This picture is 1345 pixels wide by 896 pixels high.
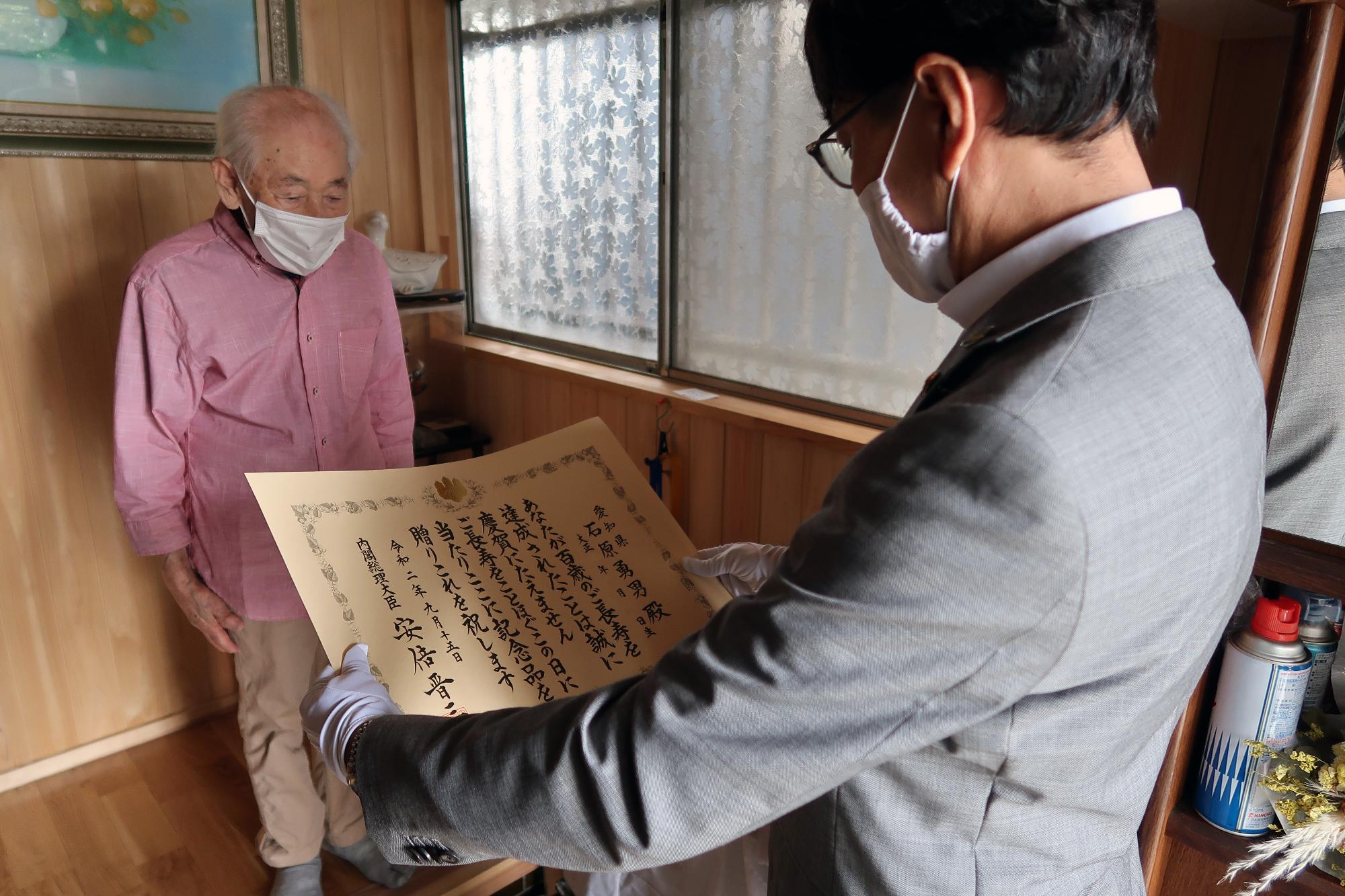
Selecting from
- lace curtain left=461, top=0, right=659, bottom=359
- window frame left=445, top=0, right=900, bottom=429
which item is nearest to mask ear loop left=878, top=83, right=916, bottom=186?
window frame left=445, top=0, right=900, bottom=429

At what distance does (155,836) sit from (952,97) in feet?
7.02

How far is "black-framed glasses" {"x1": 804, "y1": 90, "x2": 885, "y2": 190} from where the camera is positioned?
2.17ft

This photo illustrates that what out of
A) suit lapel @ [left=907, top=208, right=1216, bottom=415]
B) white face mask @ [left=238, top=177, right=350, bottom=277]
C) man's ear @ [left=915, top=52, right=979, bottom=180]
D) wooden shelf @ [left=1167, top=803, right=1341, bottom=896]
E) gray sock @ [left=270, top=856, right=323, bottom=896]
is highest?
man's ear @ [left=915, top=52, right=979, bottom=180]

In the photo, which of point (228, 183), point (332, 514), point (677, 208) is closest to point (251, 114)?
point (228, 183)

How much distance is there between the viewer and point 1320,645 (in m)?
1.01

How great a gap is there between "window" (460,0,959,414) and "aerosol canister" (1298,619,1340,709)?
0.70m

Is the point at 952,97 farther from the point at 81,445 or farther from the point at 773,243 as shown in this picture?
the point at 81,445

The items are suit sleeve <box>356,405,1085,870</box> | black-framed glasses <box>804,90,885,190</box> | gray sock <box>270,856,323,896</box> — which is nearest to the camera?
suit sleeve <box>356,405,1085,870</box>

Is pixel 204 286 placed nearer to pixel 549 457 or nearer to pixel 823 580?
pixel 549 457

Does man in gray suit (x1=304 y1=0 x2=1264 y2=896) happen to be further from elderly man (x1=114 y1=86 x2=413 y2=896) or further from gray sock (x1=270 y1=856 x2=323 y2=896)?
gray sock (x1=270 y1=856 x2=323 y2=896)

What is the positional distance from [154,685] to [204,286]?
4.21 feet

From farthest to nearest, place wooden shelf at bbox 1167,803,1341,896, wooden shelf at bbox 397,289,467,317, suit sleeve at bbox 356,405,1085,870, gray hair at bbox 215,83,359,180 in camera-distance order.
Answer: wooden shelf at bbox 397,289,467,317
gray hair at bbox 215,83,359,180
wooden shelf at bbox 1167,803,1341,896
suit sleeve at bbox 356,405,1085,870

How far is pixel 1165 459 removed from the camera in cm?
47

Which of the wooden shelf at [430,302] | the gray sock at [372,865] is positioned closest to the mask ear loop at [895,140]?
the gray sock at [372,865]
